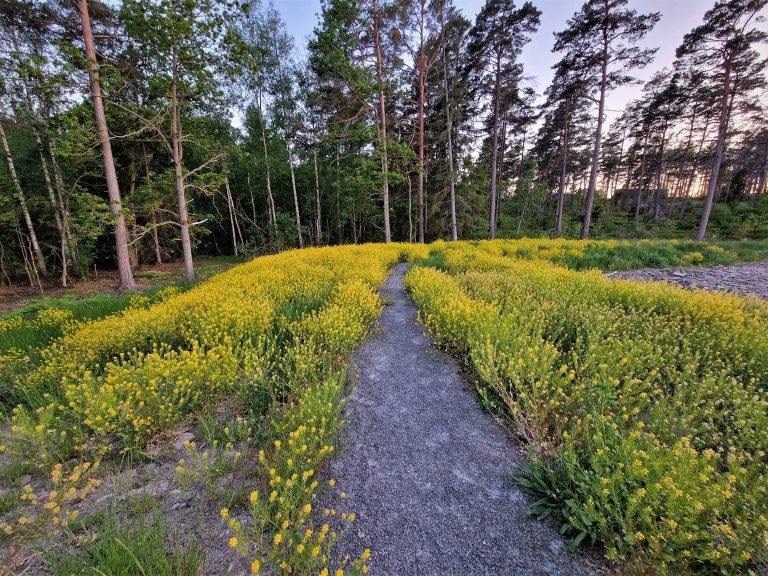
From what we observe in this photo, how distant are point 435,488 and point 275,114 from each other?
1019 inches

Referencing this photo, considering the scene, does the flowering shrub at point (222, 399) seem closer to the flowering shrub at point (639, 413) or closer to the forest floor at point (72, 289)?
the flowering shrub at point (639, 413)

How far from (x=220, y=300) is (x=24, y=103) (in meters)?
17.4

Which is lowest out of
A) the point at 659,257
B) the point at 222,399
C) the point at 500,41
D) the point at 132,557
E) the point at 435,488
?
the point at 435,488

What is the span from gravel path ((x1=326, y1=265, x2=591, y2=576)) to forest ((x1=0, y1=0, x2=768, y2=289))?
1154cm

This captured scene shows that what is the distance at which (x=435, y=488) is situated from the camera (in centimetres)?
220

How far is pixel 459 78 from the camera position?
18.6 m

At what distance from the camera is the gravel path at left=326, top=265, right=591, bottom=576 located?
171 cm

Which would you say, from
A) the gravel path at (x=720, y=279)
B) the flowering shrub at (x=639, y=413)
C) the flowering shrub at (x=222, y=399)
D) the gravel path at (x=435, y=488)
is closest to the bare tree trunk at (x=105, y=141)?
the flowering shrub at (x=222, y=399)

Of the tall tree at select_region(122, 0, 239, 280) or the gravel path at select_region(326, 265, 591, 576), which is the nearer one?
the gravel path at select_region(326, 265, 591, 576)

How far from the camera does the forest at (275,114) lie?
32.1 ft

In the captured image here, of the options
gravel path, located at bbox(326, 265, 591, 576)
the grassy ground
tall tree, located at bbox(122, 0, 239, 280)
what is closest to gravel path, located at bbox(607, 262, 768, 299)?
the grassy ground

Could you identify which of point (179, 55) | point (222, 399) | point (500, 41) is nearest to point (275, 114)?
point (179, 55)

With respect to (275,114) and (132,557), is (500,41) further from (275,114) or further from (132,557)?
(132,557)

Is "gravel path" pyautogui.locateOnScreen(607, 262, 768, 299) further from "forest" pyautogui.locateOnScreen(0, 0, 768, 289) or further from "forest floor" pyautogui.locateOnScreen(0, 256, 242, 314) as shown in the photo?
"forest floor" pyautogui.locateOnScreen(0, 256, 242, 314)
